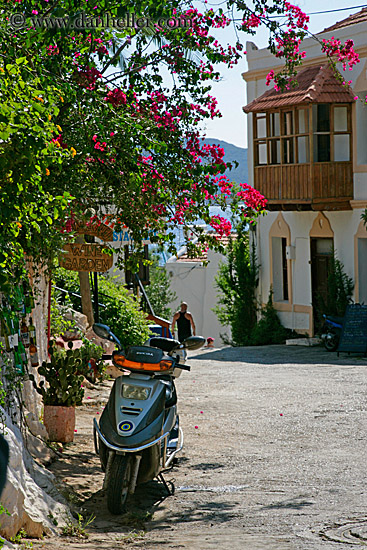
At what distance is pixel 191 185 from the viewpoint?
8.55 metres

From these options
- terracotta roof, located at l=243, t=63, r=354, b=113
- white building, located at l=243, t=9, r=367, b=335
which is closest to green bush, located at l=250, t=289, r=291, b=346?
white building, located at l=243, t=9, r=367, b=335

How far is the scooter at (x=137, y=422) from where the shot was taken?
6.12 m

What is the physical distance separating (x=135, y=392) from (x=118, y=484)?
76 cm

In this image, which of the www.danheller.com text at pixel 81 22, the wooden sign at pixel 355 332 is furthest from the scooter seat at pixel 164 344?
the wooden sign at pixel 355 332

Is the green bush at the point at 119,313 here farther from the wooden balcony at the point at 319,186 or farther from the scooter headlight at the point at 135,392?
the wooden balcony at the point at 319,186

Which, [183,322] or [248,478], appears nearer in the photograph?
[248,478]

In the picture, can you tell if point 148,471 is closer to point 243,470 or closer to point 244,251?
point 243,470

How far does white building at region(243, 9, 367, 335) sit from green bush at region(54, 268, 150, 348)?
8002mm

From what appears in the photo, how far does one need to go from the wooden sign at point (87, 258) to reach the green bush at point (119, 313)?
3.35 metres

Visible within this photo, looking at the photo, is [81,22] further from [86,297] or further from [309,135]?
[309,135]

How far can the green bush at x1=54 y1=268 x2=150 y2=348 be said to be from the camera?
1384 centimetres

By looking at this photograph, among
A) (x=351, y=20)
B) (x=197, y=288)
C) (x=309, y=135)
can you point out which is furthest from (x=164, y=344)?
(x=197, y=288)

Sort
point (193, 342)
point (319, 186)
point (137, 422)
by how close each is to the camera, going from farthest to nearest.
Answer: point (319, 186)
point (193, 342)
point (137, 422)

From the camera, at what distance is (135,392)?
6496 mm
